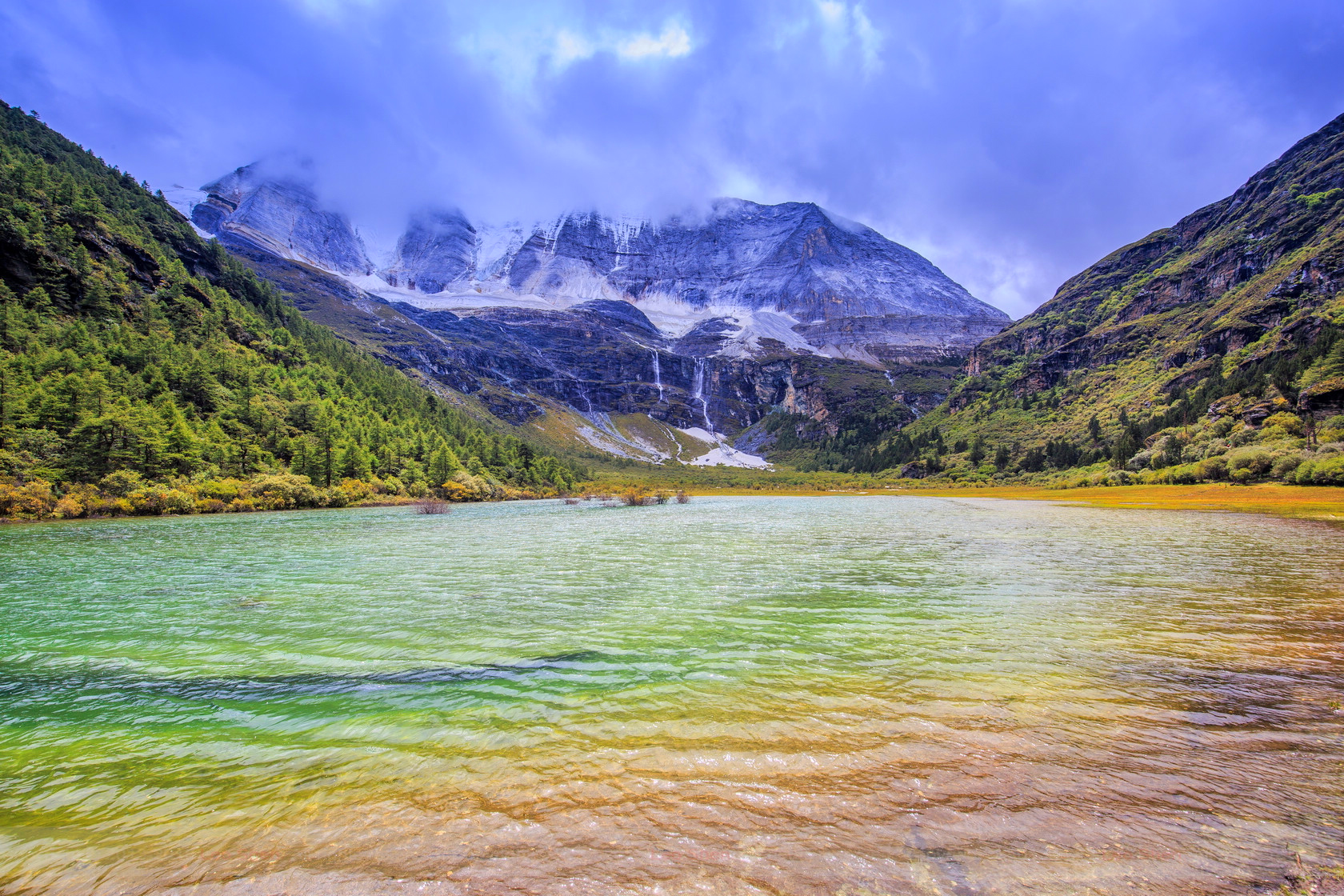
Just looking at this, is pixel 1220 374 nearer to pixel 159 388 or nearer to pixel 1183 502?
pixel 1183 502

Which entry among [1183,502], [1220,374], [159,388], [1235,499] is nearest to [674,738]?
[1183,502]

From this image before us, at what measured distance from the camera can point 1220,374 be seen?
11456 cm

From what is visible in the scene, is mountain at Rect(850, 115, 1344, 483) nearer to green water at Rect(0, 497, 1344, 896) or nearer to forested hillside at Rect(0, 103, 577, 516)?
green water at Rect(0, 497, 1344, 896)

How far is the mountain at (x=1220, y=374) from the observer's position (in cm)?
6750

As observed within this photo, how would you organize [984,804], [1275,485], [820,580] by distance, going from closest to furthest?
[984,804] → [820,580] → [1275,485]

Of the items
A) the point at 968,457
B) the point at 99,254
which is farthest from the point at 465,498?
the point at 968,457

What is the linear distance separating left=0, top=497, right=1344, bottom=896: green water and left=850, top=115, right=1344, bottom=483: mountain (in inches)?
2632

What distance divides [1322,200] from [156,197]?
325 metres

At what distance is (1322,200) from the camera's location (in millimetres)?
160000

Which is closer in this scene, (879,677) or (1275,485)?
(879,677)

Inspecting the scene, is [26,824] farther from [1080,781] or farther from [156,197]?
[156,197]

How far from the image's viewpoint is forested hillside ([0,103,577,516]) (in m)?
Result: 44.3

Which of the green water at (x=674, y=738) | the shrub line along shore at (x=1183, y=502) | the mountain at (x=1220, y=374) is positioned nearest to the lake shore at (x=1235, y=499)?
the shrub line along shore at (x=1183, y=502)

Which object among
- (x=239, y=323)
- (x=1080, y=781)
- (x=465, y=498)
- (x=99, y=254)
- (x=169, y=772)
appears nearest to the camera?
(x=1080, y=781)
